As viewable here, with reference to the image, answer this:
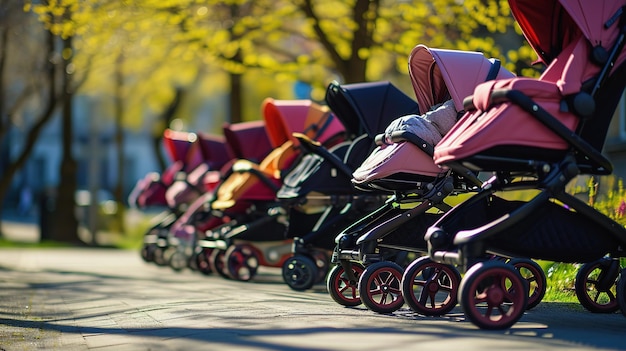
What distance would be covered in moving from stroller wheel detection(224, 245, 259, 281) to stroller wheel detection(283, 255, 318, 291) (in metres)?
2.09

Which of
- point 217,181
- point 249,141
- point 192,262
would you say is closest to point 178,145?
point 217,181

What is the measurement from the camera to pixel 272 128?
15430 millimetres

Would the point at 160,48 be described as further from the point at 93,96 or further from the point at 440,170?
the point at 440,170

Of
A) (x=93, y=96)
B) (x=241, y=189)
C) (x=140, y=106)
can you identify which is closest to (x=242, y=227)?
(x=241, y=189)

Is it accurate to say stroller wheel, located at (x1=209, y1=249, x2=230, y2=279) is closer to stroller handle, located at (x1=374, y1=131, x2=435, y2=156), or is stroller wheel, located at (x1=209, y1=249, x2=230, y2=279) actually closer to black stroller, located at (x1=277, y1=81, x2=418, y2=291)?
black stroller, located at (x1=277, y1=81, x2=418, y2=291)

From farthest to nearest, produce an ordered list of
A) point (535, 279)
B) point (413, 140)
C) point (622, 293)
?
1. point (535, 279)
2. point (413, 140)
3. point (622, 293)

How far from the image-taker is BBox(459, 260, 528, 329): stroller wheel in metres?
7.48

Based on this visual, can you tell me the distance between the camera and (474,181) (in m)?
9.15

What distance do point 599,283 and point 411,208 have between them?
5.45ft

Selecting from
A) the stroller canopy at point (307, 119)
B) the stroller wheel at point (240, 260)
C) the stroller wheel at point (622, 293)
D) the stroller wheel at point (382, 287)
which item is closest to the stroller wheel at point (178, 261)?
the stroller wheel at point (240, 260)

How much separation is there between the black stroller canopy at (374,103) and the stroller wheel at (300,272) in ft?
5.28

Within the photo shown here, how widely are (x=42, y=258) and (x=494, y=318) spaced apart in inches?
648

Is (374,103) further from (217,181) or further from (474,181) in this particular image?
(217,181)

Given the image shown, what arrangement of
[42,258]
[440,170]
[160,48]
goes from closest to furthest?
[440,170], [42,258], [160,48]
